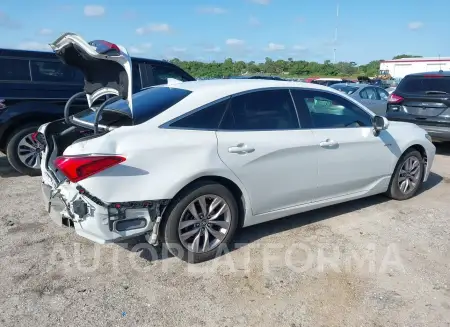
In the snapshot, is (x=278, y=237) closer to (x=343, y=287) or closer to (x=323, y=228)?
(x=323, y=228)

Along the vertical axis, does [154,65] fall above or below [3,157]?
above

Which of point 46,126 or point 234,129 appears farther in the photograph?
point 46,126

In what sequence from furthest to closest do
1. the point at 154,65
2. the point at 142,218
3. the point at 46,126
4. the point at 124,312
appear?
the point at 154,65, the point at 46,126, the point at 142,218, the point at 124,312

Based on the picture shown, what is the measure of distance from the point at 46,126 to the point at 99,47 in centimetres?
119

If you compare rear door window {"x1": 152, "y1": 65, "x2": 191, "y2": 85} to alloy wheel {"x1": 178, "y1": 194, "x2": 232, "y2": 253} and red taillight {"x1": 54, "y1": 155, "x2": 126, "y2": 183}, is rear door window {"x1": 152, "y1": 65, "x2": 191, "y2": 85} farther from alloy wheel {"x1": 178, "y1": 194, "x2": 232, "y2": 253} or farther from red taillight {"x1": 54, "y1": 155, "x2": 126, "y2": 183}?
red taillight {"x1": 54, "y1": 155, "x2": 126, "y2": 183}

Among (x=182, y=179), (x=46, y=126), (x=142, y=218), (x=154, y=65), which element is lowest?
(x=142, y=218)

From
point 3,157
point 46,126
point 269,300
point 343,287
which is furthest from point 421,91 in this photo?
point 3,157

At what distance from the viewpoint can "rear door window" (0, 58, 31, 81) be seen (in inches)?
237

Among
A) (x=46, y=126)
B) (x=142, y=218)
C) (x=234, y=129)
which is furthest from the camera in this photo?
(x=46, y=126)

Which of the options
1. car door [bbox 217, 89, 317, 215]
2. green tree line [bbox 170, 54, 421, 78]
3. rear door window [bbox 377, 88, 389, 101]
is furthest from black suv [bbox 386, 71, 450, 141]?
green tree line [bbox 170, 54, 421, 78]

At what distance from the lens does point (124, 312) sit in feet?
9.30

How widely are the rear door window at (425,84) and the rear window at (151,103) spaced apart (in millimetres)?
5875

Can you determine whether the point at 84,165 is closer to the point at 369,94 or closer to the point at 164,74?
the point at 164,74

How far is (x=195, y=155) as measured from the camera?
3316mm
